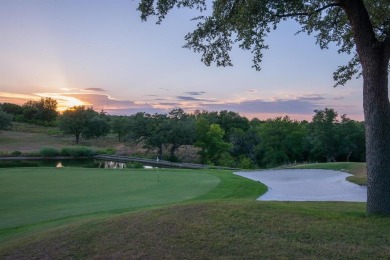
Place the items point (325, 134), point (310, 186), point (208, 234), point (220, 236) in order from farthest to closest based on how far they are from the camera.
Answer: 1. point (325, 134)
2. point (310, 186)
3. point (208, 234)
4. point (220, 236)

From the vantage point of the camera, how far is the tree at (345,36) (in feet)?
19.6

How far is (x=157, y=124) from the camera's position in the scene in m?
47.6

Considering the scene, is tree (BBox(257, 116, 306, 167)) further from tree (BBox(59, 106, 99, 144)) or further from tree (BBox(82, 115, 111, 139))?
tree (BBox(59, 106, 99, 144))

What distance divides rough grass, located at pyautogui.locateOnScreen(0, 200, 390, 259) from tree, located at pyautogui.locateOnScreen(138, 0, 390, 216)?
0.97 m

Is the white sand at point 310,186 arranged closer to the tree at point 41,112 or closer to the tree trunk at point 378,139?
the tree trunk at point 378,139

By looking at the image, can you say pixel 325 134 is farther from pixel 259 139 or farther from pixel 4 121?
pixel 4 121

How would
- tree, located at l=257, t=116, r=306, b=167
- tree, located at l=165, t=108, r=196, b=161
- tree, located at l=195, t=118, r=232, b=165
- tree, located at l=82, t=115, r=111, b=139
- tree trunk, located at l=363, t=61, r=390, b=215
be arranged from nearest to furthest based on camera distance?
tree trunk, located at l=363, t=61, r=390, b=215, tree, located at l=165, t=108, r=196, b=161, tree, located at l=257, t=116, r=306, b=167, tree, located at l=195, t=118, r=232, b=165, tree, located at l=82, t=115, r=111, b=139

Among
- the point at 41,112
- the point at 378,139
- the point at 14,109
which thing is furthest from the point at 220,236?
the point at 14,109

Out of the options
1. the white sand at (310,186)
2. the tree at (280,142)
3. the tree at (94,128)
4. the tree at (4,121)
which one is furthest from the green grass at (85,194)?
the tree at (4,121)

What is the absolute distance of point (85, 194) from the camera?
12.6 m

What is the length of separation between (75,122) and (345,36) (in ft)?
195

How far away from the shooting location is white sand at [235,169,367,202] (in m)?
13.4

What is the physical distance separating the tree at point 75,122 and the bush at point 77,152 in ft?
55.3

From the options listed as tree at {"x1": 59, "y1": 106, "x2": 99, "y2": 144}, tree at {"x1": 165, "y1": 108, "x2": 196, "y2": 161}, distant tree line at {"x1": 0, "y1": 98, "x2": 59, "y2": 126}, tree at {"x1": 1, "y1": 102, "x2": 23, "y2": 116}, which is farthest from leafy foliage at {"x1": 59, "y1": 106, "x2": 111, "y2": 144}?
tree at {"x1": 1, "y1": 102, "x2": 23, "y2": 116}
